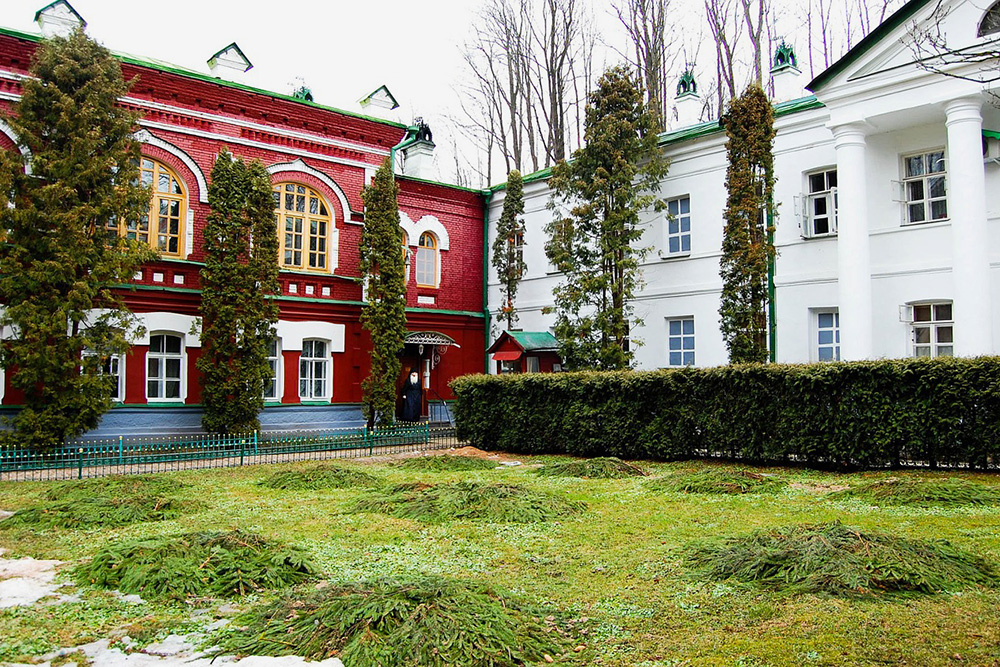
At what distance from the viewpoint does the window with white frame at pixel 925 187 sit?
15.4 meters

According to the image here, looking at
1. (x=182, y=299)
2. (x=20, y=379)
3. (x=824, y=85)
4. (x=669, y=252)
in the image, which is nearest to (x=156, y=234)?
(x=182, y=299)

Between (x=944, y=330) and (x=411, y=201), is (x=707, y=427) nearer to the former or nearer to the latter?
(x=944, y=330)

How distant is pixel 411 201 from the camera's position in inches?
882

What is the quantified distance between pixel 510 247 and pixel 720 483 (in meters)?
14.0

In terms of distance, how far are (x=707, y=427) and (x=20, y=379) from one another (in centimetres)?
1217

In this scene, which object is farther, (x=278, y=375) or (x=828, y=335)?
(x=278, y=375)

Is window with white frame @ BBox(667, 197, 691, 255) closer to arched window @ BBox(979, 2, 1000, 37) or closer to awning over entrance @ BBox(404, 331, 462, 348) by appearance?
awning over entrance @ BBox(404, 331, 462, 348)

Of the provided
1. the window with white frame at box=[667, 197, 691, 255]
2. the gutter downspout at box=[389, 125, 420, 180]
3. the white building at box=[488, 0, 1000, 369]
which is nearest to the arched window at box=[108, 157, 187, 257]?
the gutter downspout at box=[389, 125, 420, 180]

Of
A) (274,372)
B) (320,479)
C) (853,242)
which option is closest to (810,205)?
(853,242)

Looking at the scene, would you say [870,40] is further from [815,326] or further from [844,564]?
[844,564]

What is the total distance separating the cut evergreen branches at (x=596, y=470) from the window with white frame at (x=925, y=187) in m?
8.54

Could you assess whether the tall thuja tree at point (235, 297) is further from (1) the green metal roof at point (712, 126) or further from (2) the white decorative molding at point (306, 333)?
(1) the green metal roof at point (712, 126)

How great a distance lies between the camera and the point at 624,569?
6.09m

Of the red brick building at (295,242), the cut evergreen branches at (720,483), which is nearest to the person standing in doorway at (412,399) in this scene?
the red brick building at (295,242)
